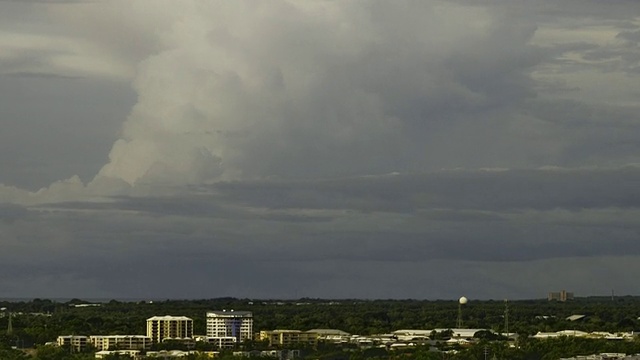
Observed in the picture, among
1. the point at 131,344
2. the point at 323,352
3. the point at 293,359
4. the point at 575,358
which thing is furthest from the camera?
A: the point at 131,344

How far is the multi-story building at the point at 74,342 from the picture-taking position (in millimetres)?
189625

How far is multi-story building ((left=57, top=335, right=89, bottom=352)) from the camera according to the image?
7466 inches

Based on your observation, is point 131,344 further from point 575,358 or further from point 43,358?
point 575,358

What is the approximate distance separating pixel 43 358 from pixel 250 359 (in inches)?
865

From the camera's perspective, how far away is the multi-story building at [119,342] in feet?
634

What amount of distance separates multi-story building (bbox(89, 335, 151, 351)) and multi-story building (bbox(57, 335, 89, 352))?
51.2 inches

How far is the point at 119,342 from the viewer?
196m

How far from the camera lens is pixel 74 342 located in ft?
630

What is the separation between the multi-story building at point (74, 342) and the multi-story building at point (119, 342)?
1.30m

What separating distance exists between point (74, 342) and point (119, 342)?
6428 millimetres

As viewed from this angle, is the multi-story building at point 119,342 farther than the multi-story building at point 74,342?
Yes

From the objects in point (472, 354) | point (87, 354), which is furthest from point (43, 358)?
point (472, 354)

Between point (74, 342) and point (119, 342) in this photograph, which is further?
point (119, 342)

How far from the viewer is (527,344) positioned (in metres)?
188
